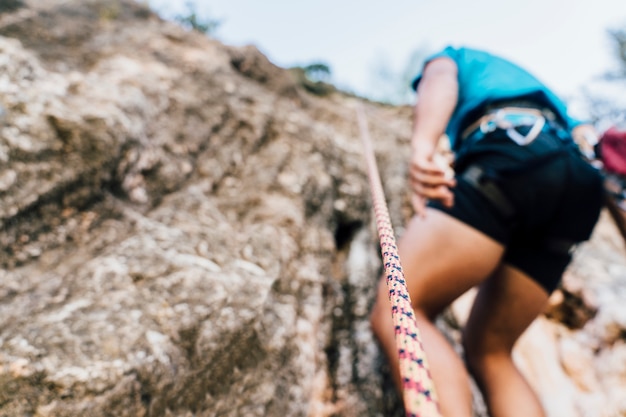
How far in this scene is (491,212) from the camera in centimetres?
110

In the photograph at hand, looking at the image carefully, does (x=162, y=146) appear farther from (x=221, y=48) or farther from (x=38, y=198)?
(x=221, y=48)

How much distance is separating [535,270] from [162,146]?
170 centimetres

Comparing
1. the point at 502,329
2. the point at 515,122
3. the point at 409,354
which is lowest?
the point at 502,329

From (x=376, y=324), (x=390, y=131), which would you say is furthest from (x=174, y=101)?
(x=390, y=131)

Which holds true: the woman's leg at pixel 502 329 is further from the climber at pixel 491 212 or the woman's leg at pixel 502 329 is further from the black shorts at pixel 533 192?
the black shorts at pixel 533 192

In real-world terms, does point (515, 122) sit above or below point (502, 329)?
above

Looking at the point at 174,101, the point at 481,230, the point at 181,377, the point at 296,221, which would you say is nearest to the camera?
the point at 181,377

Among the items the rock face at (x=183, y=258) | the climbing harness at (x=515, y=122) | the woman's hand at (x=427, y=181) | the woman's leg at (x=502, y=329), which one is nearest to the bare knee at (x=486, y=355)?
the woman's leg at (x=502, y=329)

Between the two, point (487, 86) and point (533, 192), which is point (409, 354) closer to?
point (533, 192)

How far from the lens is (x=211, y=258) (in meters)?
1.27

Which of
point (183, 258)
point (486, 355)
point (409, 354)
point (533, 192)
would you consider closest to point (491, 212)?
point (533, 192)

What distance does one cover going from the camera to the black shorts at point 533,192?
1.09m

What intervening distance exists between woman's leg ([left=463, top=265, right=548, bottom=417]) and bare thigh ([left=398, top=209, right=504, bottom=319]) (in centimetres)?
30

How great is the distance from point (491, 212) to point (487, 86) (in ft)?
1.49
